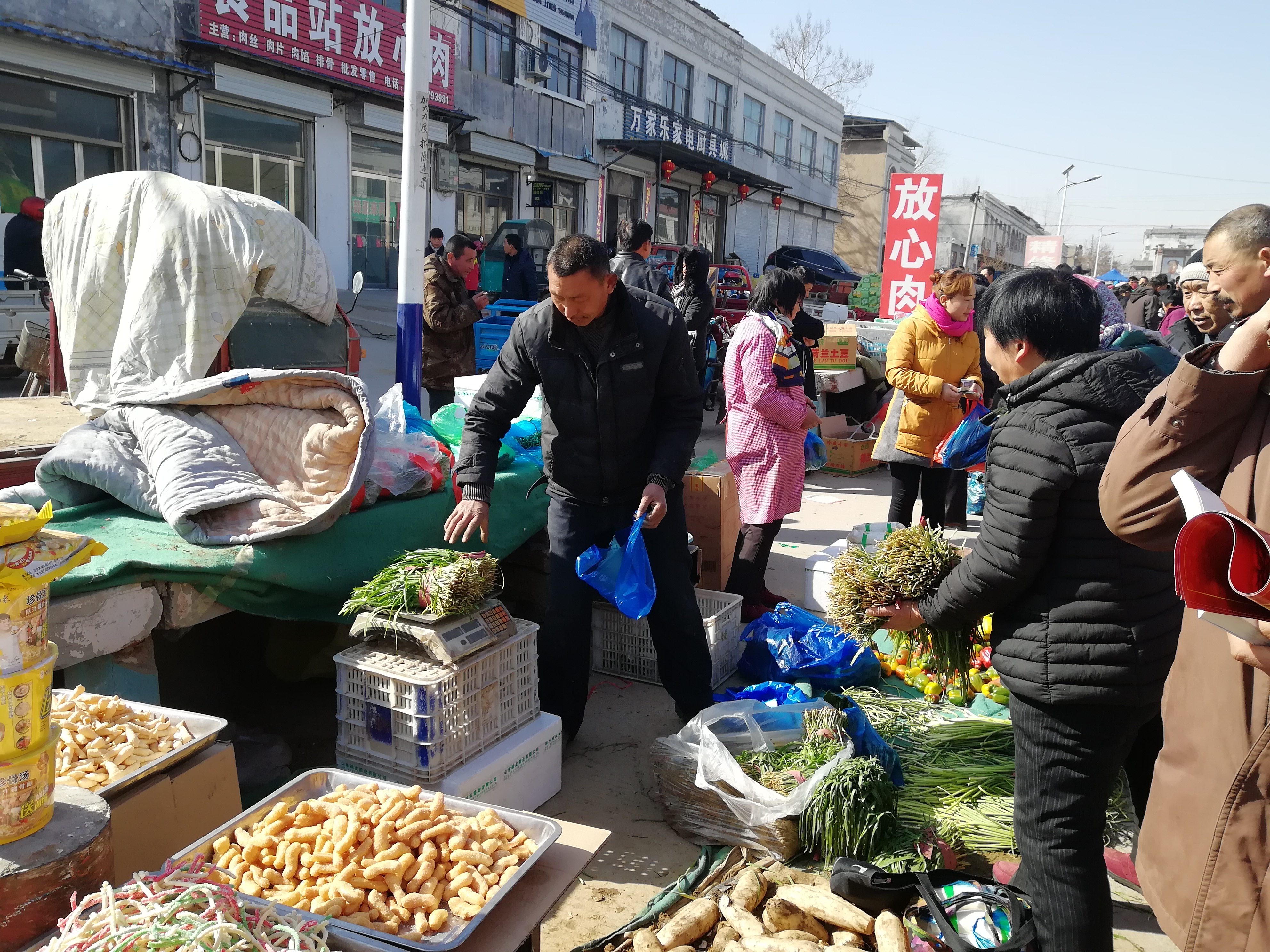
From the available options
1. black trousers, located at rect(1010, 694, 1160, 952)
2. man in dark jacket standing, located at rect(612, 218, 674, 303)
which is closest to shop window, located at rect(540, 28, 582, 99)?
man in dark jacket standing, located at rect(612, 218, 674, 303)

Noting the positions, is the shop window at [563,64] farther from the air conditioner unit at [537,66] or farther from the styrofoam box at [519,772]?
the styrofoam box at [519,772]

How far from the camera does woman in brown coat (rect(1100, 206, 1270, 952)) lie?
1472mm

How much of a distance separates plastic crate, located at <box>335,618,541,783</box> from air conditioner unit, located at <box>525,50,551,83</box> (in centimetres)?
1959

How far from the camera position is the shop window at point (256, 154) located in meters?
13.8

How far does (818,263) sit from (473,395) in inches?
928

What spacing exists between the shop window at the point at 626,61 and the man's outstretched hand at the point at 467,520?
75.6 feet

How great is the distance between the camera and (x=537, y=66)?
20578mm

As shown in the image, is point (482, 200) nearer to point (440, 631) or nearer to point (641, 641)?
point (641, 641)

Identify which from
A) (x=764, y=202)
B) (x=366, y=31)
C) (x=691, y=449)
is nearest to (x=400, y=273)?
(x=691, y=449)

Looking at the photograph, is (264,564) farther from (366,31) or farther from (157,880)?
(366,31)

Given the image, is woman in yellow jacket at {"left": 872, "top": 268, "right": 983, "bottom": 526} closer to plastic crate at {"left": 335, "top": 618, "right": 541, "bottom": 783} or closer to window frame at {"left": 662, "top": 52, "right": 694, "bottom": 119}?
plastic crate at {"left": 335, "top": 618, "right": 541, "bottom": 783}

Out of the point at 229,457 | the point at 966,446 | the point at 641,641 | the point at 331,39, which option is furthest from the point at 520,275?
the point at 331,39

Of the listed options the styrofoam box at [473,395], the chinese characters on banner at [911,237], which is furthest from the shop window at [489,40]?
the styrofoam box at [473,395]

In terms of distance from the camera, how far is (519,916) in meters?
2.05
